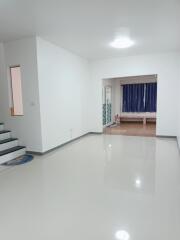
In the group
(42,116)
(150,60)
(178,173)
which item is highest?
(150,60)

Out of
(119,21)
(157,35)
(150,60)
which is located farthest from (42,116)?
(150,60)

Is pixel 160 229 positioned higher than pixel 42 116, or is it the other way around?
pixel 42 116

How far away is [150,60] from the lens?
19.7 ft

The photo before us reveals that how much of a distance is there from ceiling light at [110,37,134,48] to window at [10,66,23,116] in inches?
101

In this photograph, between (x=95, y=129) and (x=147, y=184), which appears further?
(x=95, y=129)

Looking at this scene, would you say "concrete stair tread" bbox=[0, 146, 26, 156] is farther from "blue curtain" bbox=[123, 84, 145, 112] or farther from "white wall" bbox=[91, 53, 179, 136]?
"blue curtain" bbox=[123, 84, 145, 112]

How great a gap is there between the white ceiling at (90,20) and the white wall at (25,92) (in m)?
0.32

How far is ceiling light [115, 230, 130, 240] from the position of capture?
1766 millimetres

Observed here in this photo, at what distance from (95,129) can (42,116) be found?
117 inches

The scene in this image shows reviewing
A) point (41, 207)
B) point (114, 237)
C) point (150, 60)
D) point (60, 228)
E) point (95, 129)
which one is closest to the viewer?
point (114, 237)

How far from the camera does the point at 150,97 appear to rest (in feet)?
29.1

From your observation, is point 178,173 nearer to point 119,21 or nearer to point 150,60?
point 119,21

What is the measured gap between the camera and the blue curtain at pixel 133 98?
905cm

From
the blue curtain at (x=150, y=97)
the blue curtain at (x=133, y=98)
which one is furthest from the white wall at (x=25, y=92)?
the blue curtain at (x=150, y=97)
